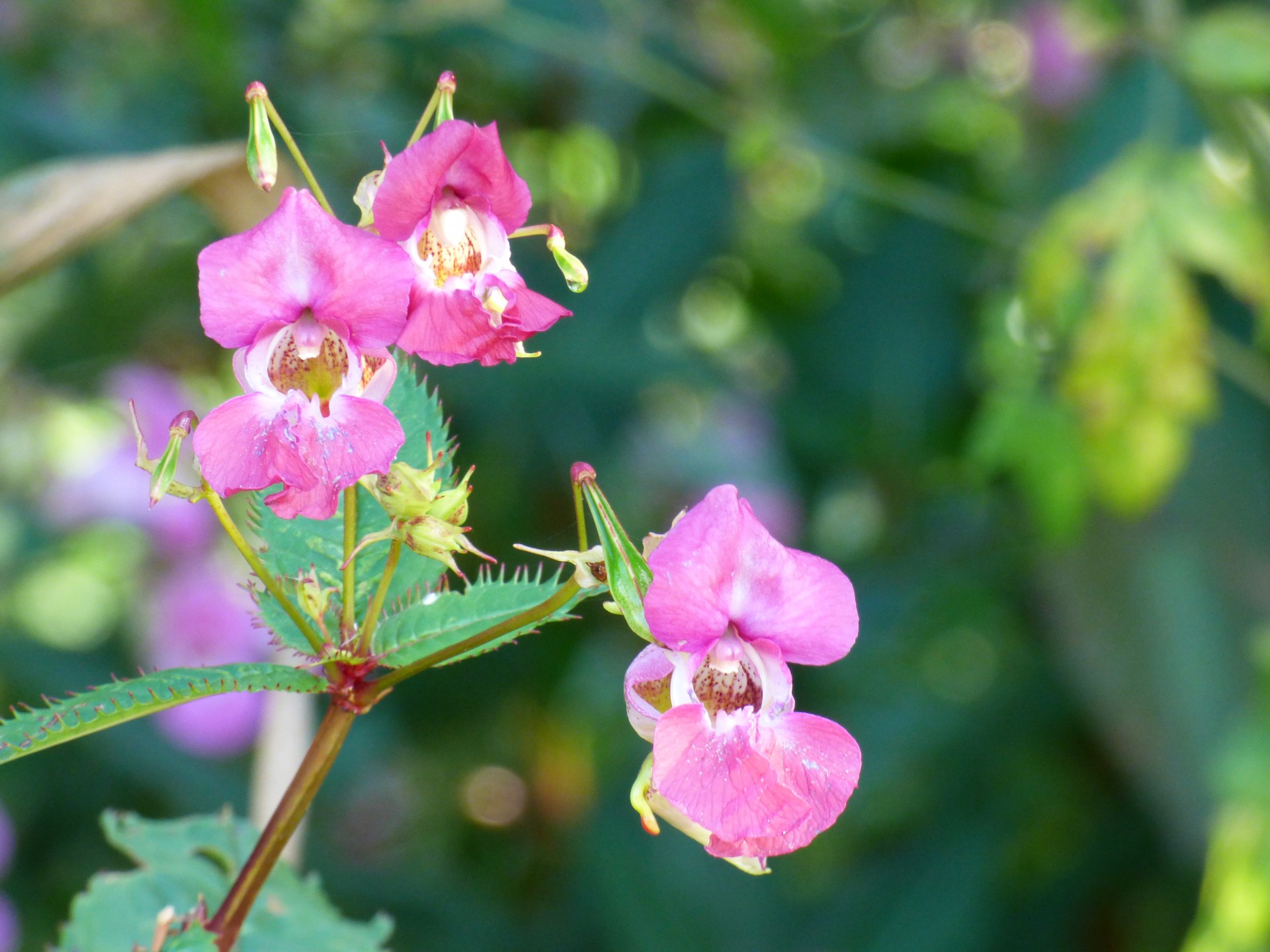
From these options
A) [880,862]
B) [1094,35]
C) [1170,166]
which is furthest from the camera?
[880,862]

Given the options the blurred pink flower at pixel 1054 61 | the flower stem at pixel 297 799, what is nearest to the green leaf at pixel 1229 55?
the blurred pink flower at pixel 1054 61

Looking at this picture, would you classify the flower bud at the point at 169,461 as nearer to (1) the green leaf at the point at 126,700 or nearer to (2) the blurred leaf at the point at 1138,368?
(1) the green leaf at the point at 126,700

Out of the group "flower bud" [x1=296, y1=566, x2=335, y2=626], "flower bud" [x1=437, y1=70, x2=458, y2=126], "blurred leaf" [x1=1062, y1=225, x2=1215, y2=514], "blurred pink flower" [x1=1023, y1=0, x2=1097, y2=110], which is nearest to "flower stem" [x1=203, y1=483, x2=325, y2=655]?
"flower bud" [x1=296, y1=566, x2=335, y2=626]

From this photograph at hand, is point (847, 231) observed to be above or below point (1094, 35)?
below

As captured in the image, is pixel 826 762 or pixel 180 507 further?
pixel 180 507

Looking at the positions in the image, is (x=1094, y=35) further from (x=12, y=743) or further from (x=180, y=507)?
(x=12, y=743)

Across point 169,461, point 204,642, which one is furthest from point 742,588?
point 204,642

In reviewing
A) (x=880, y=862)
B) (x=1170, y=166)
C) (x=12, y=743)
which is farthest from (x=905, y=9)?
(x=12, y=743)

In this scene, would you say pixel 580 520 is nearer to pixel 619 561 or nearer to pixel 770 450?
pixel 619 561
